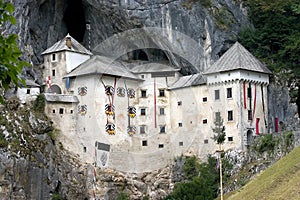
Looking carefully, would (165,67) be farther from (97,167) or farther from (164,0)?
(97,167)

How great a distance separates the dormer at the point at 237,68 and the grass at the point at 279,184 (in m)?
17.5

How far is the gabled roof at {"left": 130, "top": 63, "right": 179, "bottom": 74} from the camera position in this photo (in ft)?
208

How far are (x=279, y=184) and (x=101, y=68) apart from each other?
29.3m

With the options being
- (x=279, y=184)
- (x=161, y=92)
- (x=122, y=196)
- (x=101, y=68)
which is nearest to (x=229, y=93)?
(x=161, y=92)

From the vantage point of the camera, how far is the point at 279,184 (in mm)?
34969

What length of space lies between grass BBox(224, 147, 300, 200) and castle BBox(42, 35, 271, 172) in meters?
16.6

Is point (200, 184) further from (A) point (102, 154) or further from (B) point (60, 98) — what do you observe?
(B) point (60, 98)

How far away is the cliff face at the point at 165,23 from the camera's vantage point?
63844mm

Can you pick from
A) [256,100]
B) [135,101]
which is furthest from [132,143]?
[256,100]

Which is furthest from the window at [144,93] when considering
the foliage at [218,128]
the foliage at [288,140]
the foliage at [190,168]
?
the foliage at [288,140]

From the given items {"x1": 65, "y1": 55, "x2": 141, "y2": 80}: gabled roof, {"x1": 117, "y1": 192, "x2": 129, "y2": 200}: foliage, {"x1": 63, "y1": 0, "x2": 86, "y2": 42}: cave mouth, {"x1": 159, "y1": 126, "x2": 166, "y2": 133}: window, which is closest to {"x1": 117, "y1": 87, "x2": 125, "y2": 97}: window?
{"x1": 65, "y1": 55, "x2": 141, "y2": 80}: gabled roof

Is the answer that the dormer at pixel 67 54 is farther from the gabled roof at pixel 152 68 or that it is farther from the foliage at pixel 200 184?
the foliage at pixel 200 184

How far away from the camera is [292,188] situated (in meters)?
32.8

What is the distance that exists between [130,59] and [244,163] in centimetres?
1776
